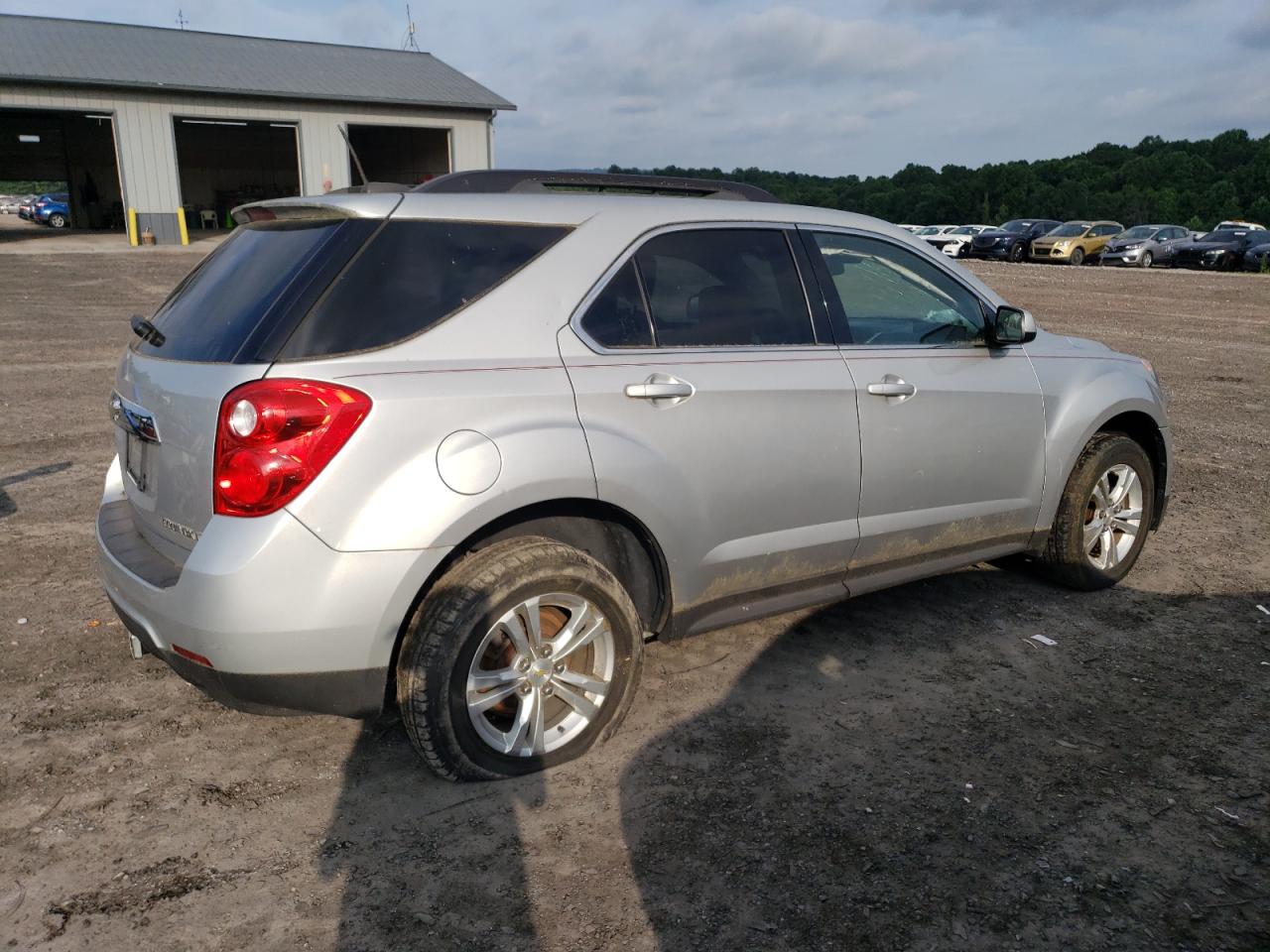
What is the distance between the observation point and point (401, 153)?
4100 centimetres

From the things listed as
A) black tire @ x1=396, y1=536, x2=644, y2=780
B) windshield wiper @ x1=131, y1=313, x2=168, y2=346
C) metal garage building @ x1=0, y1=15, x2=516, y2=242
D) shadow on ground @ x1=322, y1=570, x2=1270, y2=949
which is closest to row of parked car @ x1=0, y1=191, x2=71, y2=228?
metal garage building @ x1=0, y1=15, x2=516, y2=242

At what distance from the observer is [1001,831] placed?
2.99 m

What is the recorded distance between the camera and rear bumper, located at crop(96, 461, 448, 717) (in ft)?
8.96

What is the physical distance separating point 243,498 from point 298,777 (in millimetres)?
1044

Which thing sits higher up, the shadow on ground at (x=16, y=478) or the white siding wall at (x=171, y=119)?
the white siding wall at (x=171, y=119)

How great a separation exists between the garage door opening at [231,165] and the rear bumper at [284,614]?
42246mm

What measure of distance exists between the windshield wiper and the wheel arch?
1268mm

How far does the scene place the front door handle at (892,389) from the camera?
3.89 meters

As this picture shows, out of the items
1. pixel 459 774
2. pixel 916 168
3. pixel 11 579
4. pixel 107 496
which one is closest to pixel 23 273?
pixel 11 579

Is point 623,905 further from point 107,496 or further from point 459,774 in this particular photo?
point 107,496

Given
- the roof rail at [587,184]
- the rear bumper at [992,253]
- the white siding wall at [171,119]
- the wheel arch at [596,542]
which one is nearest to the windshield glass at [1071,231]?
the rear bumper at [992,253]

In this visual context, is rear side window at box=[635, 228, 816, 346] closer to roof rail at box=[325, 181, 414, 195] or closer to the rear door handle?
the rear door handle

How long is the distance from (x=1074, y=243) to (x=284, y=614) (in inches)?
1419

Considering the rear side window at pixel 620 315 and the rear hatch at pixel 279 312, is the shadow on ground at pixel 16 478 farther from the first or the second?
the rear side window at pixel 620 315
